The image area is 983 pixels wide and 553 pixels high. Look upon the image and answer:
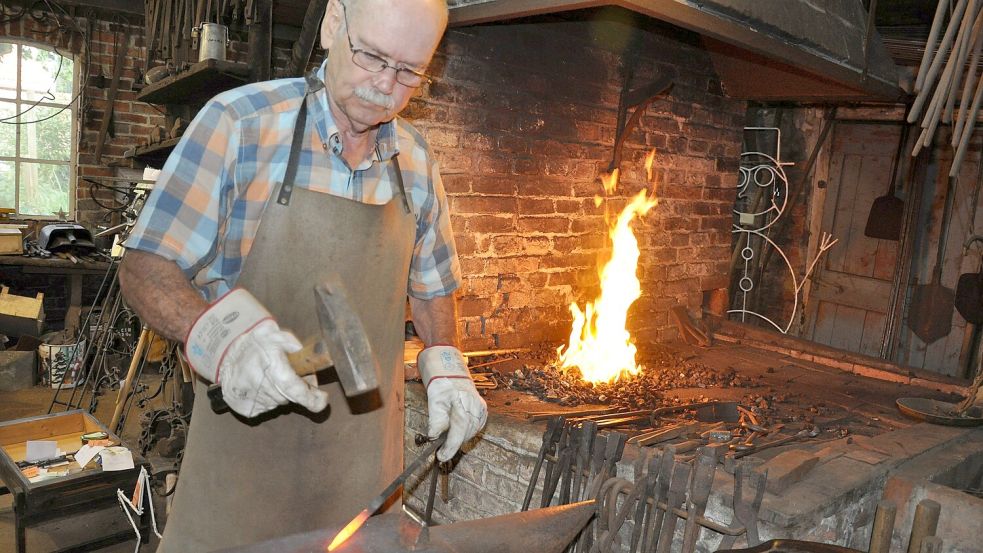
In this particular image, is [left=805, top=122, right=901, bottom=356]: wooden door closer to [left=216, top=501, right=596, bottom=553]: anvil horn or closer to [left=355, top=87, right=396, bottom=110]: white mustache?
[left=216, top=501, right=596, bottom=553]: anvil horn

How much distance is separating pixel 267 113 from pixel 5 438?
273cm

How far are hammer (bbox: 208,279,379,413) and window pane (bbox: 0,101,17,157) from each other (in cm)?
685

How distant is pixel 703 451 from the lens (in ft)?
8.45

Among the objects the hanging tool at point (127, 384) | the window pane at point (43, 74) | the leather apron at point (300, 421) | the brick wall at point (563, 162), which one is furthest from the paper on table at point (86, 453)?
the window pane at point (43, 74)

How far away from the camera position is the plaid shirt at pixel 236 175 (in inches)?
66.3

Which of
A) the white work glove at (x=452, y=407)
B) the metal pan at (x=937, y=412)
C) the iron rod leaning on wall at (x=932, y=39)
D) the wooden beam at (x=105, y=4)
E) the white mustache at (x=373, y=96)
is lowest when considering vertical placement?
the metal pan at (x=937, y=412)

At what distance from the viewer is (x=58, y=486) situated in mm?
3057

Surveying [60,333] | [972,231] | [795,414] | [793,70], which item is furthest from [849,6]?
[60,333]

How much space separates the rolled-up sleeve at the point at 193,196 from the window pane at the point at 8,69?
6507mm

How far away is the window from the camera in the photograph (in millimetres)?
6836

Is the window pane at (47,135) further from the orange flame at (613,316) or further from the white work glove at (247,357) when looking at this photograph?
the white work glove at (247,357)

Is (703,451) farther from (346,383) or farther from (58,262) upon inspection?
(58,262)

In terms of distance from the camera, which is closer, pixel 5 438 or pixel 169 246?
pixel 169 246

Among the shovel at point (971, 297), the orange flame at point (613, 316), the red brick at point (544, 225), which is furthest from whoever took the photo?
the shovel at point (971, 297)
